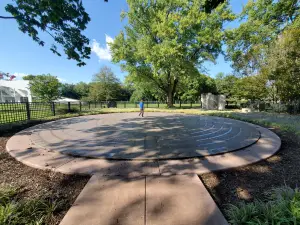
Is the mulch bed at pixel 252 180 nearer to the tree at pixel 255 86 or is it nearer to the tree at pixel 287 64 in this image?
the tree at pixel 287 64

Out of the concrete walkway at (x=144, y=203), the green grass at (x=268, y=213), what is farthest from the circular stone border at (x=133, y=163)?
the green grass at (x=268, y=213)

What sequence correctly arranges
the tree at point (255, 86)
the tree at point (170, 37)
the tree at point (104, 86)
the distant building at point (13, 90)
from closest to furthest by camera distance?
the tree at point (255, 86) < the tree at point (170, 37) < the distant building at point (13, 90) < the tree at point (104, 86)

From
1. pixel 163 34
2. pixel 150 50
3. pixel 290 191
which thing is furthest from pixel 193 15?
pixel 290 191

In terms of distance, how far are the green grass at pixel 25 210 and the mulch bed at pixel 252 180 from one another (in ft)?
6.70

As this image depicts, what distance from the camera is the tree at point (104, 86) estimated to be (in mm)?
35219

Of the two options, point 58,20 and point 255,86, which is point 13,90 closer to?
point 58,20

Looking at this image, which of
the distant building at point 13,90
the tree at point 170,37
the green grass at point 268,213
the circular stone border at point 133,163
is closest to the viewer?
the green grass at point 268,213

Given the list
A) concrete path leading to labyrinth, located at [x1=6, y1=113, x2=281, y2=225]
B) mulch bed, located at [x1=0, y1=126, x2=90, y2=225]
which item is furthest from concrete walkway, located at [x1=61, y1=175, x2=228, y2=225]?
mulch bed, located at [x1=0, y1=126, x2=90, y2=225]

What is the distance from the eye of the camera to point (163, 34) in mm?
15117

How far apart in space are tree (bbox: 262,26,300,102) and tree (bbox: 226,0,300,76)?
4.54m

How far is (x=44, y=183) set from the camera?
228 centimetres

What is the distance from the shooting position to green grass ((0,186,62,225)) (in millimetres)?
1515

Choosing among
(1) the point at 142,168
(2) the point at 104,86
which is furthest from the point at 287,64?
(2) the point at 104,86

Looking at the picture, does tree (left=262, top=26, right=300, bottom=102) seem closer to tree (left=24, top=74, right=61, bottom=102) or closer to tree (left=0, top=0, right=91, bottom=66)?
tree (left=0, top=0, right=91, bottom=66)
